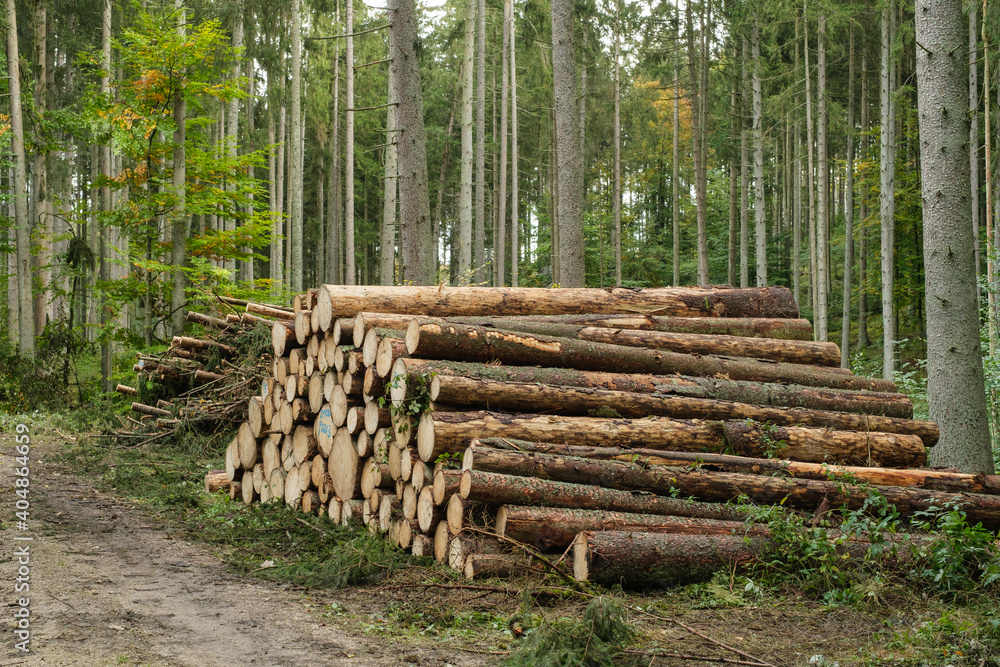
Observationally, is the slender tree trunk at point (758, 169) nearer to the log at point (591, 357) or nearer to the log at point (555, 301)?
the log at point (555, 301)

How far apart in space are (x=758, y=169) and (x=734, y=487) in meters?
17.6

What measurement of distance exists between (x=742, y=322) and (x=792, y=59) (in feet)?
73.0

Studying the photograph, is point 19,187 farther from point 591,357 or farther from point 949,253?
point 949,253

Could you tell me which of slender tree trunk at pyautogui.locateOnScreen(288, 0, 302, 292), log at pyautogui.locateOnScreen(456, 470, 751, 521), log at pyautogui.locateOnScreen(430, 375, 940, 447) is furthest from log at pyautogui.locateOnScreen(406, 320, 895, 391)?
slender tree trunk at pyautogui.locateOnScreen(288, 0, 302, 292)

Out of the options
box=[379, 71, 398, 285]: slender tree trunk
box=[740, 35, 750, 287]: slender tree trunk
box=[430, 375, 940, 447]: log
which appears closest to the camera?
box=[430, 375, 940, 447]: log

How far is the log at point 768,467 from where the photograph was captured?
5.61 meters

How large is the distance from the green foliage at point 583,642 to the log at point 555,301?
13.0 feet

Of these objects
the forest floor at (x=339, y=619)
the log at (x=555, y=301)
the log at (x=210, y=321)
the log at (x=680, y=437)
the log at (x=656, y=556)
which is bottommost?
the forest floor at (x=339, y=619)

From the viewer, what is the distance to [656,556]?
16.4 ft

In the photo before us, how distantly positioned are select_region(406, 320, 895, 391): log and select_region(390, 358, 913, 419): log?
14cm

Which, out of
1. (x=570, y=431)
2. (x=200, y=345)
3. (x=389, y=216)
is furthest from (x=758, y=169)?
(x=570, y=431)

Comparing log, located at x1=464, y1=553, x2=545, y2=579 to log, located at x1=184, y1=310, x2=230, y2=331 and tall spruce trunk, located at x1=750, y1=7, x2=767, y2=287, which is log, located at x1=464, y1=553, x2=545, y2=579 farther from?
tall spruce trunk, located at x1=750, y1=7, x2=767, y2=287

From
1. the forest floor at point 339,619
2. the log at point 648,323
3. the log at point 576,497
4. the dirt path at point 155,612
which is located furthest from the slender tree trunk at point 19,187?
the log at point 576,497

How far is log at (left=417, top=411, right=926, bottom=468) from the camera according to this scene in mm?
5703
